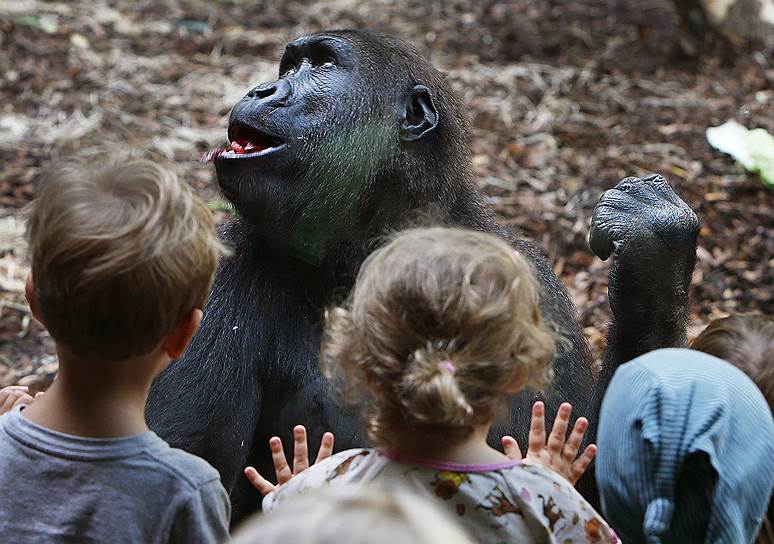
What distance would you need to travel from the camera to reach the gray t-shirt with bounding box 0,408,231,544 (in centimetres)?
248

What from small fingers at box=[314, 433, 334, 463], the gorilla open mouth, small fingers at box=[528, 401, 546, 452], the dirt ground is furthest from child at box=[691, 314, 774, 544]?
the dirt ground

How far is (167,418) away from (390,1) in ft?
29.5

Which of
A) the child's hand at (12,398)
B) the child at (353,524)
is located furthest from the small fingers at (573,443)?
the child at (353,524)

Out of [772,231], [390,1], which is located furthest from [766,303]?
[390,1]

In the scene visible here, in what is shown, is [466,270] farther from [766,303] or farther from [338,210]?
[766,303]

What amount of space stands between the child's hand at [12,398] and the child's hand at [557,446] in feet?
4.05

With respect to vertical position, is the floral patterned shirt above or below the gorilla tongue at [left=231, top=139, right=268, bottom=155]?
below

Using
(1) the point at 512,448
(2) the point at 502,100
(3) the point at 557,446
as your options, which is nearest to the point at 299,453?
(1) the point at 512,448

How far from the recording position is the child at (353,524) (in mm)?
1499

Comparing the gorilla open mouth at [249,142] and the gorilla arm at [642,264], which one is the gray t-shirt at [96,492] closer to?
the gorilla open mouth at [249,142]

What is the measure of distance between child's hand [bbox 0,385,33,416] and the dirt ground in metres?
2.72

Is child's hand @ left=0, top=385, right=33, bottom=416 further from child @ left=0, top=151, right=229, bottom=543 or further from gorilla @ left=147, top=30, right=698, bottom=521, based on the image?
gorilla @ left=147, top=30, right=698, bottom=521

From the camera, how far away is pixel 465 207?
4.56m

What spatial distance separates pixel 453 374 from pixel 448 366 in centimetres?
2
